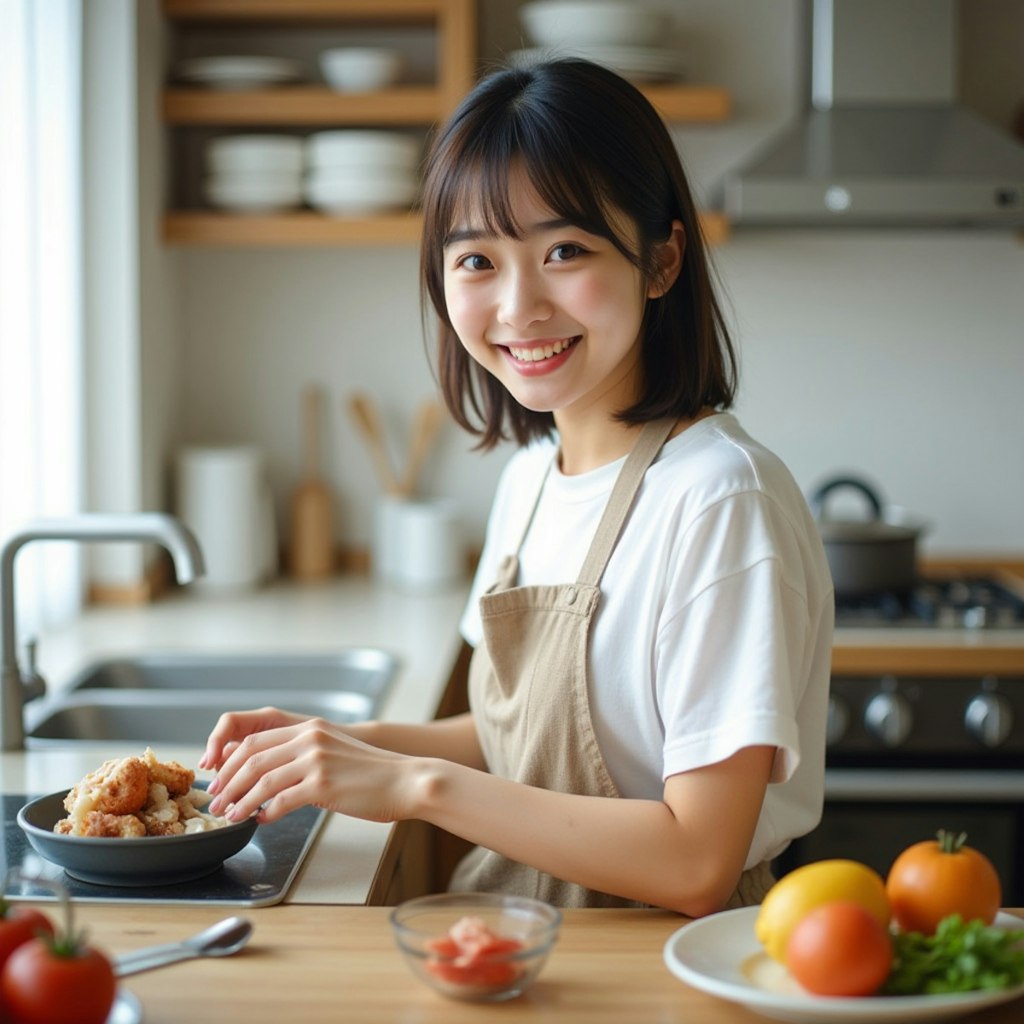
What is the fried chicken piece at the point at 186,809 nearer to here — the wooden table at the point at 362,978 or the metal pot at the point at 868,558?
the wooden table at the point at 362,978

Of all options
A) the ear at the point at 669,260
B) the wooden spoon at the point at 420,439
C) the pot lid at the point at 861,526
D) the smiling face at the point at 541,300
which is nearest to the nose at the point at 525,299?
the smiling face at the point at 541,300

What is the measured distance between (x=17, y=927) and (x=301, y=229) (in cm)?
208

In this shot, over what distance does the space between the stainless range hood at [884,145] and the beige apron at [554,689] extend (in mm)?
1341

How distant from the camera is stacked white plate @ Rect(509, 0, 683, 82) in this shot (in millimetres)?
2754

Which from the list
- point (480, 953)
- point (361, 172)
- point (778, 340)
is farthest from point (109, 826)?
point (778, 340)

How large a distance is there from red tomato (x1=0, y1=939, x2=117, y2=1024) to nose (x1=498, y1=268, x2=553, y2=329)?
72 centimetres

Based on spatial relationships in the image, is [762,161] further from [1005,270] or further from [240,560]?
[240,560]

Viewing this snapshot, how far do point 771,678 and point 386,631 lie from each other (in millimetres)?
1417

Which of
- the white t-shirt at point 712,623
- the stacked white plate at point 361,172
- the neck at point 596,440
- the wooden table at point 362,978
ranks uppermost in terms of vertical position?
the stacked white plate at point 361,172

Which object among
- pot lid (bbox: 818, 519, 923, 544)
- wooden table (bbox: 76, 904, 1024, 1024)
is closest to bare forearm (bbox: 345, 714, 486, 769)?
wooden table (bbox: 76, 904, 1024, 1024)

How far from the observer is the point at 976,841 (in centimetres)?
244

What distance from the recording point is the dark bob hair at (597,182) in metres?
1.35

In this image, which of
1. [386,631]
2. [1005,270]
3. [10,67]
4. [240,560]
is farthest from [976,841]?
[10,67]

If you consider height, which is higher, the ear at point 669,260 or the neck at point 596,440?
the ear at point 669,260
